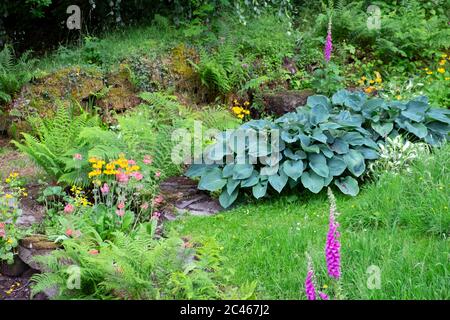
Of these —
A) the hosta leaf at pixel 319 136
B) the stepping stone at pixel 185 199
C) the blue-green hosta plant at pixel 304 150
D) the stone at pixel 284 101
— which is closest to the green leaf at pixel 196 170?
the blue-green hosta plant at pixel 304 150

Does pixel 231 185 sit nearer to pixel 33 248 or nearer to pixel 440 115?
pixel 33 248

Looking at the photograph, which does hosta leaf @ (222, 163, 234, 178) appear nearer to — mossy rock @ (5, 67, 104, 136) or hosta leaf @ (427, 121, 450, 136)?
hosta leaf @ (427, 121, 450, 136)

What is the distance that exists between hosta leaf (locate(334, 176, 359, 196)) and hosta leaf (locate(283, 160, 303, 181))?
0.38m

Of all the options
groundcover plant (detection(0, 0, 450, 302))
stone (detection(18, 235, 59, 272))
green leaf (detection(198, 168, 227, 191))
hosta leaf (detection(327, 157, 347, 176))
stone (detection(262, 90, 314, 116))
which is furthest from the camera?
stone (detection(262, 90, 314, 116))

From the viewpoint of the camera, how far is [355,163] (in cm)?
580

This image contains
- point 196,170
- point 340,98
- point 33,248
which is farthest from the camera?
point 340,98

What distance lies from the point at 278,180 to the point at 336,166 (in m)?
0.59

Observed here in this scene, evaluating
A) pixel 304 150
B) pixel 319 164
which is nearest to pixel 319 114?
pixel 304 150

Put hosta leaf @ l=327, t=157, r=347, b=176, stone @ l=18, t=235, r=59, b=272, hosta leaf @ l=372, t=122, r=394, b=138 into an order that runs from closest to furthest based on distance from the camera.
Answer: stone @ l=18, t=235, r=59, b=272 < hosta leaf @ l=327, t=157, r=347, b=176 < hosta leaf @ l=372, t=122, r=394, b=138

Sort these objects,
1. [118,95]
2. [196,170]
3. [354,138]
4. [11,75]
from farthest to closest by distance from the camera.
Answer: [118,95], [11,75], [196,170], [354,138]

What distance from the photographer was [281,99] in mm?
8094

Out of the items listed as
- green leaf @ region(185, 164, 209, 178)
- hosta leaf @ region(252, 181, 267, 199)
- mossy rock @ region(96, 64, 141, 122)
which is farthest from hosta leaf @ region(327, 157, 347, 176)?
mossy rock @ region(96, 64, 141, 122)

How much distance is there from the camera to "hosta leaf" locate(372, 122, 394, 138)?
6.24 m

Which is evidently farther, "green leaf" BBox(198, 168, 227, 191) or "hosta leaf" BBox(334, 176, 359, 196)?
"green leaf" BBox(198, 168, 227, 191)
